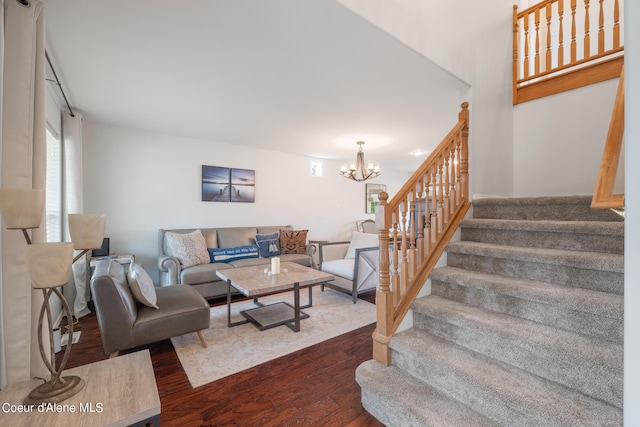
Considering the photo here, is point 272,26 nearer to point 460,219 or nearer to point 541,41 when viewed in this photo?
point 460,219

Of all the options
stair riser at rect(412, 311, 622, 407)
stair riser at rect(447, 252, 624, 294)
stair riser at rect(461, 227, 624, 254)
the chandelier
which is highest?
the chandelier

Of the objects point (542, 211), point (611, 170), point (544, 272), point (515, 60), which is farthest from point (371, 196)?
point (611, 170)

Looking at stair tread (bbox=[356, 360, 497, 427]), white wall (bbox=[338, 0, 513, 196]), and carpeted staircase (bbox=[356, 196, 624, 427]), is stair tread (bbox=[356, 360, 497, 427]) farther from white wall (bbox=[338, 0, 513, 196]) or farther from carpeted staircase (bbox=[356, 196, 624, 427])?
white wall (bbox=[338, 0, 513, 196])

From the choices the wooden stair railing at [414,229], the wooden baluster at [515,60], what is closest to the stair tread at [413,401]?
the wooden stair railing at [414,229]

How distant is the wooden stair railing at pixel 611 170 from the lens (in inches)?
36.3

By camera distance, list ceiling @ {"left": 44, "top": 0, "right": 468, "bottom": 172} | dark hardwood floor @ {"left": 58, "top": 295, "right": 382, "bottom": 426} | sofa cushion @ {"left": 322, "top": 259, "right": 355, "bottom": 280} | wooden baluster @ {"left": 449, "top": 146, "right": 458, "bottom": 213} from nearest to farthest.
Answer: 1. dark hardwood floor @ {"left": 58, "top": 295, "right": 382, "bottom": 426}
2. ceiling @ {"left": 44, "top": 0, "right": 468, "bottom": 172}
3. wooden baluster @ {"left": 449, "top": 146, "right": 458, "bottom": 213}
4. sofa cushion @ {"left": 322, "top": 259, "right": 355, "bottom": 280}

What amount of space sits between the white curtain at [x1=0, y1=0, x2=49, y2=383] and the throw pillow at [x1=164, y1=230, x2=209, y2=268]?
2.47 metres

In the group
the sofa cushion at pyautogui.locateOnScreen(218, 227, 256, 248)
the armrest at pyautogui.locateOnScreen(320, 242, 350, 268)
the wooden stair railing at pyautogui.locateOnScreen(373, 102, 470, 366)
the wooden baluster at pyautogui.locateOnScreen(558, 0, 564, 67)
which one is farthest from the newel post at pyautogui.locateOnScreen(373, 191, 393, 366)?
the sofa cushion at pyautogui.locateOnScreen(218, 227, 256, 248)

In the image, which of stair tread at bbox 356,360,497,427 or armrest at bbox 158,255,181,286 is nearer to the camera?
stair tread at bbox 356,360,497,427

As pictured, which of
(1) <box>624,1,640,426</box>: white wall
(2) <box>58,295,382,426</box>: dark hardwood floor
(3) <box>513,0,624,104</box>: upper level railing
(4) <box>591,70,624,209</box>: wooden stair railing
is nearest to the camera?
(1) <box>624,1,640,426</box>: white wall

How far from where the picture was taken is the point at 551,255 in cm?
169

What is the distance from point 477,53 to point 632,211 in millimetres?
2539

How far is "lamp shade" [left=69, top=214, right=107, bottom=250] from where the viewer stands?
3.87ft

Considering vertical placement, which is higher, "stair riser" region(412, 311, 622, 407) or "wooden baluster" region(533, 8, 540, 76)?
"wooden baluster" region(533, 8, 540, 76)
